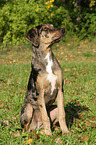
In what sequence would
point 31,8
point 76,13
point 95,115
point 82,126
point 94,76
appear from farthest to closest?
point 76,13, point 31,8, point 94,76, point 95,115, point 82,126

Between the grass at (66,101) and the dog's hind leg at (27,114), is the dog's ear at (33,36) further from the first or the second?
the grass at (66,101)

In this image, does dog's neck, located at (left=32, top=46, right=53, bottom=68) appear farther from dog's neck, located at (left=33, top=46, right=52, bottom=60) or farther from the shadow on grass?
the shadow on grass

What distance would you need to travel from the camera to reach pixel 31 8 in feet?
37.8

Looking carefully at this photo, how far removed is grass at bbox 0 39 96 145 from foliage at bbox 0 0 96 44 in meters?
2.75

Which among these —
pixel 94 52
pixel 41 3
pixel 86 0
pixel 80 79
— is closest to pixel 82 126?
pixel 80 79

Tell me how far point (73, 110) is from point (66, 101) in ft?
1.48

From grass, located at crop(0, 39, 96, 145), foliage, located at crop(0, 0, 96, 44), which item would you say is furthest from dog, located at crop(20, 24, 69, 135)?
foliage, located at crop(0, 0, 96, 44)

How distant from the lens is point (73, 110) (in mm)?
4184

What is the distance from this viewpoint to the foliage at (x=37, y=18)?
37.8ft

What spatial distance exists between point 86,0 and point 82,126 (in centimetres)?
1143

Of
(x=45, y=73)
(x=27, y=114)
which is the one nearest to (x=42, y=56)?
(x=45, y=73)

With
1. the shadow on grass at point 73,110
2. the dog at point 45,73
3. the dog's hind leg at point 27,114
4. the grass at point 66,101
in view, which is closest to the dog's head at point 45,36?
A: the dog at point 45,73

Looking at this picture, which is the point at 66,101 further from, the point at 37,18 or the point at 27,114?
the point at 37,18

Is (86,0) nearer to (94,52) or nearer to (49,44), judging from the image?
(94,52)
